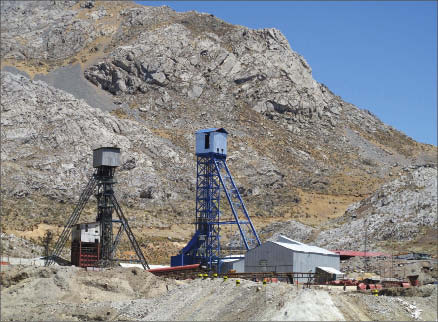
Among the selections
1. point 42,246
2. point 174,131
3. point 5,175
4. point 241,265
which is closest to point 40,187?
point 5,175

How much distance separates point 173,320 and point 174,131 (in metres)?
80.0

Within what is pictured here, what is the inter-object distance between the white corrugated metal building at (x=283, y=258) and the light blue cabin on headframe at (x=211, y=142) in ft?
36.1

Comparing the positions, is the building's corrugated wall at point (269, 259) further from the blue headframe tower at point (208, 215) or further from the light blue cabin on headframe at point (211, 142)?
the light blue cabin on headframe at point (211, 142)

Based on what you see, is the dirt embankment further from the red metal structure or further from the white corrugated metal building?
the white corrugated metal building

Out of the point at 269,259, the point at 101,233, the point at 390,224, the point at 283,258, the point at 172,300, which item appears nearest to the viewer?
the point at 172,300

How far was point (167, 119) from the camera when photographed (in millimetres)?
122688

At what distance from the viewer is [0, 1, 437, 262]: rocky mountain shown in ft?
317

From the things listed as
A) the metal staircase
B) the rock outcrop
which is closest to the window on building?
the metal staircase

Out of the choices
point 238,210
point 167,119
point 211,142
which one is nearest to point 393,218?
point 211,142

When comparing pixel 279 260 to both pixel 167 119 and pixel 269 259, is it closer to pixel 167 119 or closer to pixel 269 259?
pixel 269 259

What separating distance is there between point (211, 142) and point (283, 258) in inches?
554

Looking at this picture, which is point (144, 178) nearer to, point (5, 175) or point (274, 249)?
point (5, 175)

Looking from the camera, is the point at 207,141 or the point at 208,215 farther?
the point at 207,141

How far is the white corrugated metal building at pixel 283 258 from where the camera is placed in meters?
54.8
